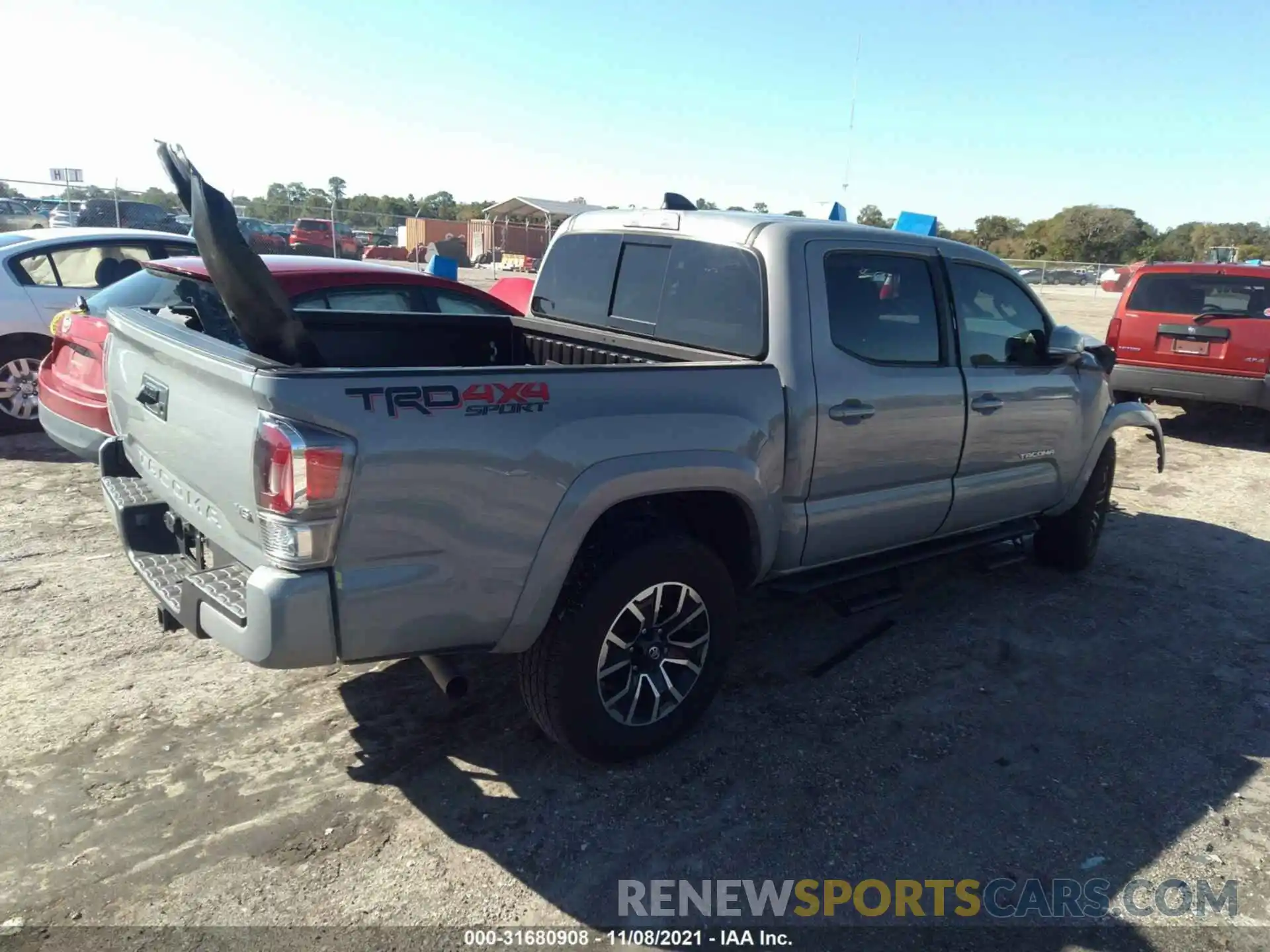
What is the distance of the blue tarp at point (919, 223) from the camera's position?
5855mm

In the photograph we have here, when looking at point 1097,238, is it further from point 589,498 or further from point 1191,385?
point 589,498

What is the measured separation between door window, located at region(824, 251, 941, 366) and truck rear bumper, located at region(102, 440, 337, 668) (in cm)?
234

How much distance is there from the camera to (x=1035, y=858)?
3.00m

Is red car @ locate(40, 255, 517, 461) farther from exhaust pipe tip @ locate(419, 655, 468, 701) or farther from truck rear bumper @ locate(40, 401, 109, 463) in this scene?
exhaust pipe tip @ locate(419, 655, 468, 701)

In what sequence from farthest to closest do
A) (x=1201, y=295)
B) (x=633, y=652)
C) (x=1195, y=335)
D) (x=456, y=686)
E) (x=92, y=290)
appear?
(x=1201, y=295) → (x=1195, y=335) → (x=92, y=290) → (x=633, y=652) → (x=456, y=686)

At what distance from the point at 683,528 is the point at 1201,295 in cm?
893

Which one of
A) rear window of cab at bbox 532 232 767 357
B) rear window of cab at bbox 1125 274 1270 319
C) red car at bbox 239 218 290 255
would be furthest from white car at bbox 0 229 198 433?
red car at bbox 239 218 290 255

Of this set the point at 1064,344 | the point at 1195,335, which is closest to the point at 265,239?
the point at 1195,335

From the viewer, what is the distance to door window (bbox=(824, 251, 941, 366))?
3844mm

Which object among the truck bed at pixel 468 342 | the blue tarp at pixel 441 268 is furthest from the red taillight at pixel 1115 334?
the truck bed at pixel 468 342

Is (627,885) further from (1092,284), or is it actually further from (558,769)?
(1092,284)

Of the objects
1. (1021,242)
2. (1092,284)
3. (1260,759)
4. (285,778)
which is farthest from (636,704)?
(1021,242)

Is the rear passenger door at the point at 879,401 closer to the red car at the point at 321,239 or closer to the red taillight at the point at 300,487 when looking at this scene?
the red taillight at the point at 300,487

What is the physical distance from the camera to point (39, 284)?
7.47 m
